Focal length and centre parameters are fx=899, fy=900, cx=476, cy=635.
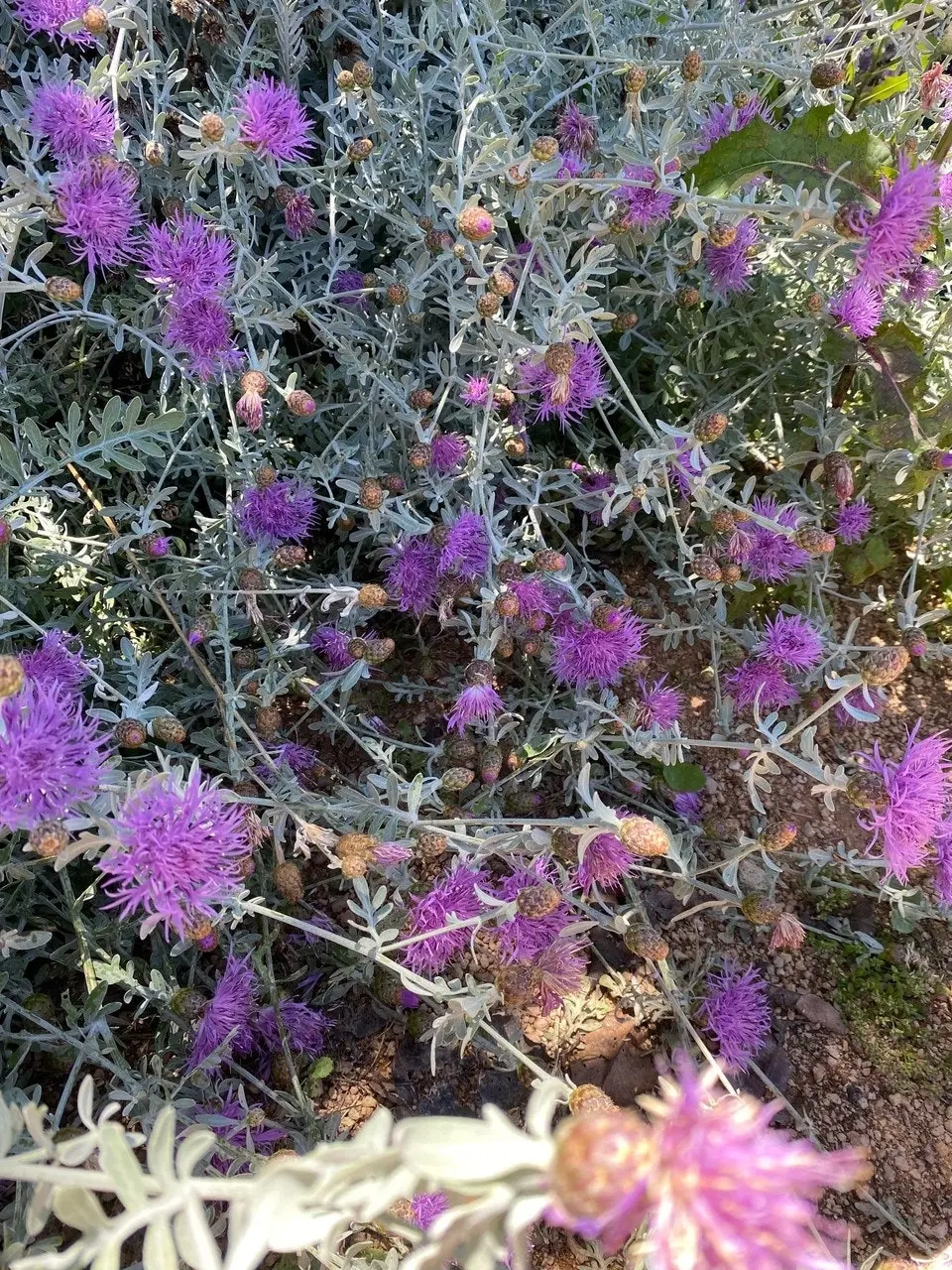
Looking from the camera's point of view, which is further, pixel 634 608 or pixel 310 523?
pixel 634 608

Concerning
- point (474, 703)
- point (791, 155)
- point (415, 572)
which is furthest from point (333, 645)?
point (791, 155)

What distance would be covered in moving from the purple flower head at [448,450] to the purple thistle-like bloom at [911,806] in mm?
824

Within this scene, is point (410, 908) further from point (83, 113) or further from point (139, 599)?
point (83, 113)

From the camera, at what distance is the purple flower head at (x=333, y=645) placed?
1.58 meters

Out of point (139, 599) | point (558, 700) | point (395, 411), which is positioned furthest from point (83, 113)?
point (558, 700)

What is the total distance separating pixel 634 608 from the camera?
1.83 m

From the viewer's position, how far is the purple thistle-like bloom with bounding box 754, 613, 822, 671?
61.8 inches

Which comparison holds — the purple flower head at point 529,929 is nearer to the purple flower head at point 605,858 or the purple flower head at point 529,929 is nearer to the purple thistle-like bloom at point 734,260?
the purple flower head at point 605,858

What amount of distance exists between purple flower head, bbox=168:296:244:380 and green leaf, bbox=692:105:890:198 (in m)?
0.82

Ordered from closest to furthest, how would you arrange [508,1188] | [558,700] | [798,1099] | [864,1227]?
[508,1188]
[864,1227]
[798,1099]
[558,700]

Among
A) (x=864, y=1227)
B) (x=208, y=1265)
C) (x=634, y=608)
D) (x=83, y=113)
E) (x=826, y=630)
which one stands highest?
(x=83, y=113)

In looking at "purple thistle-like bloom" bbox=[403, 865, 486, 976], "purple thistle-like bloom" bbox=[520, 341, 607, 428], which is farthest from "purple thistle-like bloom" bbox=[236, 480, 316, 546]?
"purple thistle-like bloom" bbox=[403, 865, 486, 976]

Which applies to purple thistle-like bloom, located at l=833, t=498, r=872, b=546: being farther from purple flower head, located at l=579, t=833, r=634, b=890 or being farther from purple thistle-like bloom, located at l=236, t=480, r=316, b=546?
purple thistle-like bloom, located at l=236, t=480, r=316, b=546

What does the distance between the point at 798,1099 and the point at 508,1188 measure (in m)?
1.14
